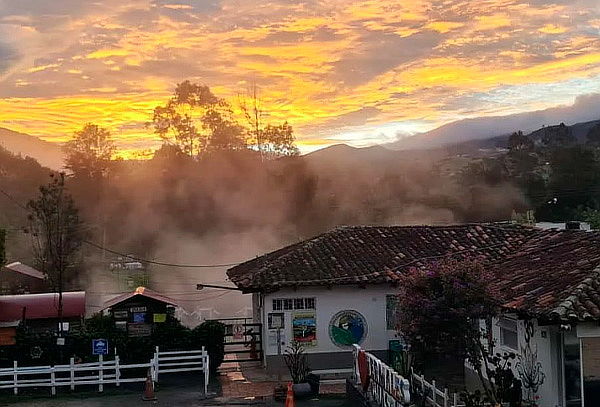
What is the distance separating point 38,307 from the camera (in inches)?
944

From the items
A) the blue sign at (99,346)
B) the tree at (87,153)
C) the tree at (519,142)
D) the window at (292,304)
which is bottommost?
the blue sign at (99,346)

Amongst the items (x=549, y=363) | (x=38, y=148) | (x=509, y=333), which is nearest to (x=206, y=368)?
(x=509, y=333)

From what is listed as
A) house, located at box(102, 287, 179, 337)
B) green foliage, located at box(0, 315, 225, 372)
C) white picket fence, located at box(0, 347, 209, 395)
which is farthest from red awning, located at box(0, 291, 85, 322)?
white picket fence, located at box(0, 347, 209, 395)

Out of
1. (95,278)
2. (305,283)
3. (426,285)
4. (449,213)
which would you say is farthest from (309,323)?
(449,213)

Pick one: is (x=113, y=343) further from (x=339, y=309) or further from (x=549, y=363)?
(x=549, y=363)

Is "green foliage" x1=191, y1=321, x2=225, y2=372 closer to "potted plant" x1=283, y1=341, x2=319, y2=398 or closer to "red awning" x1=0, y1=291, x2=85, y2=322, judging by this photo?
"potted plant" x1=283, y1=341, x2=319, y2=398

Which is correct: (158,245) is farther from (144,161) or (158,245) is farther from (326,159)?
(326,159)

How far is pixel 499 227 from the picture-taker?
24.2m

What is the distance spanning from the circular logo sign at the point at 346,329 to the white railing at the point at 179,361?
3495mm

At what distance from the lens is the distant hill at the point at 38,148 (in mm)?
49344

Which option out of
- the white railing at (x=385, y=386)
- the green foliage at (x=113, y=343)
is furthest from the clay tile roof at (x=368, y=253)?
the white railing at (x=385, y=386)

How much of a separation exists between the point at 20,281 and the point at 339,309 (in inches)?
803

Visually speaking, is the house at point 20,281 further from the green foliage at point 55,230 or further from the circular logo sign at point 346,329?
the circular logo sign at point 346,329

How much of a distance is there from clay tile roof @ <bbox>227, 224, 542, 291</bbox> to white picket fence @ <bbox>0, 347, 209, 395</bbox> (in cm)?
258
